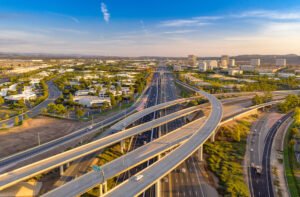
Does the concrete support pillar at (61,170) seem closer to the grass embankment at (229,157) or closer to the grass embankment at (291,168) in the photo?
the grass embankment at (229,157)

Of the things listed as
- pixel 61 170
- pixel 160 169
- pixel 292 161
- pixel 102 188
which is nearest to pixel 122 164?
pixel 102 188

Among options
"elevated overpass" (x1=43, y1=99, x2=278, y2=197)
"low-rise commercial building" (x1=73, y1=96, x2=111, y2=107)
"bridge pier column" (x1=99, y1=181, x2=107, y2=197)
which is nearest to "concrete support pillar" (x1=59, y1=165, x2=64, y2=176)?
"elevated overpass" (x1=43, y1=99, x2=278, y2=197)

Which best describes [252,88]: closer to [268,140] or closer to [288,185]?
[268,140]

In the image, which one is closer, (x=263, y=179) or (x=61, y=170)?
(x=61, y=170)

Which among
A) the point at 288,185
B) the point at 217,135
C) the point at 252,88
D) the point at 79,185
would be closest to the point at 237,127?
the point at 217,135

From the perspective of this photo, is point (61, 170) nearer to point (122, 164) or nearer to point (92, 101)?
point (122, 164)

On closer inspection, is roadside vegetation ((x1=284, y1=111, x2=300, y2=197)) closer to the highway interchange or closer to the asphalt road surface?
the asphalt road surface

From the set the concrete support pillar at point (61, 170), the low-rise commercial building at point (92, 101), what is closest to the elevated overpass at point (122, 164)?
the concrete support pillar at point (61, 170)

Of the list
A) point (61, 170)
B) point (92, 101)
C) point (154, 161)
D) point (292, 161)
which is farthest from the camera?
point (92, 101)
